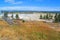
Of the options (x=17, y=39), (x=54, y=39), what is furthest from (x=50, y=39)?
(x=17, y=39)

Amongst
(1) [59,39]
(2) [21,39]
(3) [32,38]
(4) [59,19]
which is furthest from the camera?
(4) [59,19]

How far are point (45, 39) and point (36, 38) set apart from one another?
73cm

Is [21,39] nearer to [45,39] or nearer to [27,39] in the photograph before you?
[27,39]

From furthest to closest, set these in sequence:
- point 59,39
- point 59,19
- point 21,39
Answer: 1. point 59,19
2. point 59,39
3. point 21,39

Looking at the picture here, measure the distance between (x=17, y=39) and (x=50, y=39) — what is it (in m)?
3.26

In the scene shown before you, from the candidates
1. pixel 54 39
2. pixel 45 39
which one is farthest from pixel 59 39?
pixel 45 39

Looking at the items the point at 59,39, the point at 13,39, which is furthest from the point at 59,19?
the point at 13,39

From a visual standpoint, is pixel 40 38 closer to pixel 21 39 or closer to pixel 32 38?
pixel 32 38

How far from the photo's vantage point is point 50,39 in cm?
1436

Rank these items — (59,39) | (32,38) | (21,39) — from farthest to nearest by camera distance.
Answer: (59,39) → (32,38) → (21,39)

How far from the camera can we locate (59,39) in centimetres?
1465

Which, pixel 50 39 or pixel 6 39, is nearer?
pixel 6 39

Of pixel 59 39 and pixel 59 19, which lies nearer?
pixel 59 39

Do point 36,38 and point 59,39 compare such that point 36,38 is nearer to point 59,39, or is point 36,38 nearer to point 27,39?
point 27,39
